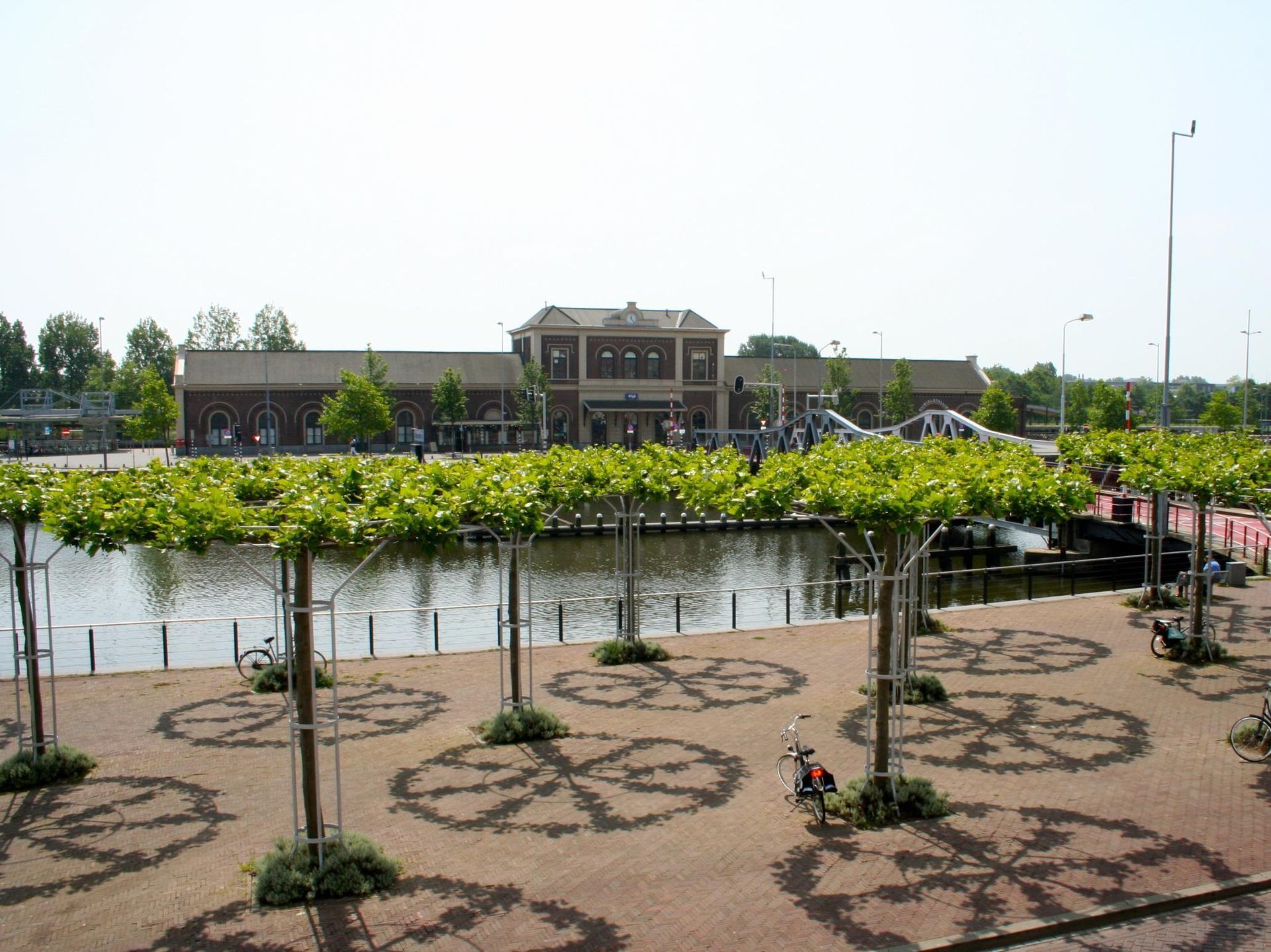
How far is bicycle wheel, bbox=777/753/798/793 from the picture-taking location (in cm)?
1102

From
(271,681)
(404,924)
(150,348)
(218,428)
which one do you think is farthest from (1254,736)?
(150,348)

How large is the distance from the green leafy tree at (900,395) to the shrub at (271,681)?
73.7m


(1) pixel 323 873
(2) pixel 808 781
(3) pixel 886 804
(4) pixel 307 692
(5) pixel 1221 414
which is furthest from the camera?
(5) pixel 1221 414

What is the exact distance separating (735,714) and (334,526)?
764 centimetres

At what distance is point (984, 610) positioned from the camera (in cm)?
2212

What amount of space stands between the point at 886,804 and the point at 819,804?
766 millimetres

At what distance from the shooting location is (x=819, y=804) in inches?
401

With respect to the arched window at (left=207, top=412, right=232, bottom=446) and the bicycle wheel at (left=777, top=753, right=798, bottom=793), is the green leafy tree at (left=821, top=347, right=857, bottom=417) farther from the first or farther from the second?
the bicycle wheel at (left=777, top=753, right=798, bottom=793)

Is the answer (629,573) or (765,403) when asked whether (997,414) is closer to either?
(765,403)

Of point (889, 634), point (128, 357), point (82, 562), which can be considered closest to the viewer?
point (889, 634)

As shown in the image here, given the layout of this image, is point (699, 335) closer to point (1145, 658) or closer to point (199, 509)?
point (1145, 658)

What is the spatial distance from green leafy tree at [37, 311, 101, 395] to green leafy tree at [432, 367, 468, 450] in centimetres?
7078

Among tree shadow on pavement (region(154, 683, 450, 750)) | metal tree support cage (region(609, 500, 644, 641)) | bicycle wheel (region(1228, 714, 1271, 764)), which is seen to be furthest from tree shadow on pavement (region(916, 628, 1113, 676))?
tree shadow on pavement (region(154, 683, 450, 750))

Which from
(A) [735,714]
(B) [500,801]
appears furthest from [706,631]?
(B) [500,801]
